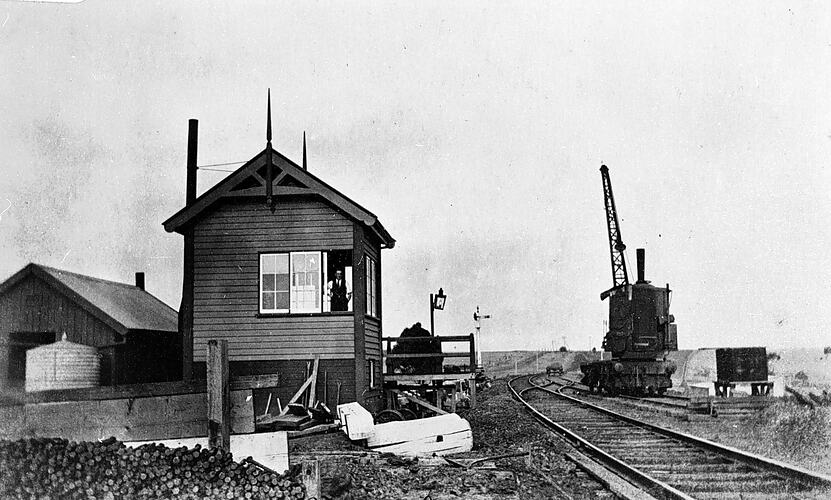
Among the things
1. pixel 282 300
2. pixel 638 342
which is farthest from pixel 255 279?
pixel 638 342

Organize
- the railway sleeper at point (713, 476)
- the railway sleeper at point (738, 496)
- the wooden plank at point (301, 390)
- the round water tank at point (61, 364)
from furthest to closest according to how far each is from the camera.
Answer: the wooden plank at point (301, 390)
the round water tank at point (61, 364)
the railway sleeper at point (713, 476)
the railway sleeper at point (738, 496)

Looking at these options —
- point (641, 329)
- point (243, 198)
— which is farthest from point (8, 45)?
point (641, 329)

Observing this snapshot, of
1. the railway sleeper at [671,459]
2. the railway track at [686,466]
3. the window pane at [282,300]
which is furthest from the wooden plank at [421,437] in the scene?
the window pane at [282,300]

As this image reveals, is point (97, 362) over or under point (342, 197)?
under

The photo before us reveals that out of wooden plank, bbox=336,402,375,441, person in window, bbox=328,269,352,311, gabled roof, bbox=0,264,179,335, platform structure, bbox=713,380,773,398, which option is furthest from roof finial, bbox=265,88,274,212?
platform structure, bbox=713,380,773,398

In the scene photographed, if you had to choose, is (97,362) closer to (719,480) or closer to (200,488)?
(200,488)

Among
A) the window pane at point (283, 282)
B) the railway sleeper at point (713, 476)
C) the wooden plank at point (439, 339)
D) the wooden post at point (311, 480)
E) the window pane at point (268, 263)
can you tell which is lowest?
the railway sleeper at point (713, 476)

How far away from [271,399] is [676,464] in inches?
311

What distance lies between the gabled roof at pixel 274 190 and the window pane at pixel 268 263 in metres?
1.17

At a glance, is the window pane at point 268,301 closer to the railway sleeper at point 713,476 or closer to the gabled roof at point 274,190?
the gabled roof at point 274,190

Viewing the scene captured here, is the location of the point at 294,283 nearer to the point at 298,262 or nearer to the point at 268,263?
the point at 298,262

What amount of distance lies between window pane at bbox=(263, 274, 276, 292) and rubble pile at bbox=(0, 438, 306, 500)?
361 inches

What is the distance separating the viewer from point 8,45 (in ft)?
42.4

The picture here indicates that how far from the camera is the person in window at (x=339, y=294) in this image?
17.2 meters
